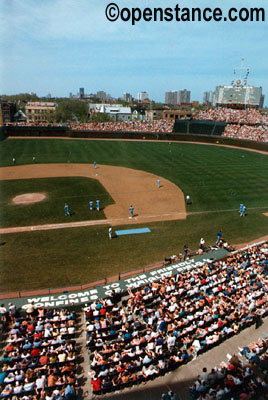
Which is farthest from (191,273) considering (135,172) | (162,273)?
(135,172)

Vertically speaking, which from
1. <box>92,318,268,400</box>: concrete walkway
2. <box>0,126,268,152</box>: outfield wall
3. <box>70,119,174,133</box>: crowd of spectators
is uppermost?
<box>70,119,174,133</box>: crowd of spectators

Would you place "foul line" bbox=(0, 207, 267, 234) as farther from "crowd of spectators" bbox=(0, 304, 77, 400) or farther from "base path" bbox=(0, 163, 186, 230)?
"crowd of spectators" bbox=(0, 304, 77, 400)

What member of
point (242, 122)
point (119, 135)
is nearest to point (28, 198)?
point (119, 135)

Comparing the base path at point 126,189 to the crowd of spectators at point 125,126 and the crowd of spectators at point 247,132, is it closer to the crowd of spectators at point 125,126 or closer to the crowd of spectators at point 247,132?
the crowd of spectators at point 125,126

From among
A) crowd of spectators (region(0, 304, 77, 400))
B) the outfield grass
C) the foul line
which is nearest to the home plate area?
the foul line

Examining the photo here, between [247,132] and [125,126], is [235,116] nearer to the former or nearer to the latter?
[247,132]

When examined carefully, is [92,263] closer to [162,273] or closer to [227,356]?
[162,273]
